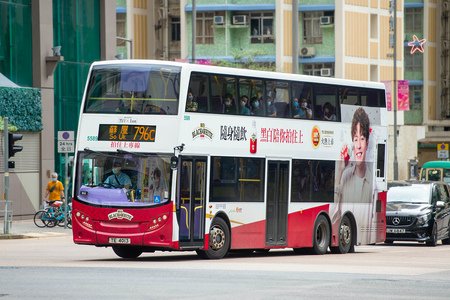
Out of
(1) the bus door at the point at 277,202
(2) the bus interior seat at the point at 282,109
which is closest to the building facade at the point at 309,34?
(2) the bus interior seat at the point at 282,109

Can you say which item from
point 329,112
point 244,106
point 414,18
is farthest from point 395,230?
point 414,18

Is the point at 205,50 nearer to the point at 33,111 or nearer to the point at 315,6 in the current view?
the point at 315,6

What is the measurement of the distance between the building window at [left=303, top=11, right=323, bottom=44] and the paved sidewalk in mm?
32687

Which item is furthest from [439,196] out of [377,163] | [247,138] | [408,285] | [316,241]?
[408,285]

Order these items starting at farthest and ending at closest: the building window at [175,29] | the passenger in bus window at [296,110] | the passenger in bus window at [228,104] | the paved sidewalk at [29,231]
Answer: the building window at [175,29] < the paved sidewalk at [29,231] < the passenger in bus window at [296,110] < the passenger in bus window at [228,104]

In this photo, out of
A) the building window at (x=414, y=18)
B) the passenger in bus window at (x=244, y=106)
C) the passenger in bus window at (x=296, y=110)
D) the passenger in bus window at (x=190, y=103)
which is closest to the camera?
the passenger in bus window at (x=190, y=103)

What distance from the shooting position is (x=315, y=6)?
2445 inches

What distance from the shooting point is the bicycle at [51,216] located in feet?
106

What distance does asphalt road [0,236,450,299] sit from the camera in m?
12.5

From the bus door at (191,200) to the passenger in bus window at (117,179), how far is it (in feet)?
3.21

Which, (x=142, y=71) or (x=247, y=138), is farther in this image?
(x=247, y=138)

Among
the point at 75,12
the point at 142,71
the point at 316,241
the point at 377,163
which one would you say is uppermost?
the point at 75,12

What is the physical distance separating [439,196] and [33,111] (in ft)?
51.9

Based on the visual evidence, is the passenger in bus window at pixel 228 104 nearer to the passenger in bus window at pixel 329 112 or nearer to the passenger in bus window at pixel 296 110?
the passenger in bus window at pixel 296 110
